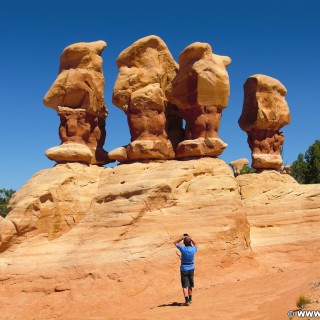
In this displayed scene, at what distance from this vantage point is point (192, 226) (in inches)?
590

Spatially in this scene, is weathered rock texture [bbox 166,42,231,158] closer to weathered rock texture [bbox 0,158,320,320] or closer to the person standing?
weathered rock texture [bbox 0,158,320,320]

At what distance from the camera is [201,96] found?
16.8 meters

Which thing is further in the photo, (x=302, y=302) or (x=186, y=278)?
(x=186, y=278)

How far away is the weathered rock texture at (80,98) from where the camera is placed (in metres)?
17.8

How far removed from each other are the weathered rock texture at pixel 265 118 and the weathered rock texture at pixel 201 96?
3.58 metres

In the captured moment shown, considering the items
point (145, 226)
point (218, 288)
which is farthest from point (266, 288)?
point (145, 226)

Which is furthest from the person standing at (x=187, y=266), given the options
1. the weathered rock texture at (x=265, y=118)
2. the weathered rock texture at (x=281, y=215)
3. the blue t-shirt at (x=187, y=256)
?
the weathered rock texture at (x=265, y=118)

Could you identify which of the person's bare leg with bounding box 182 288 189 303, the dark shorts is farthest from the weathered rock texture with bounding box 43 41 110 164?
the dark shorts

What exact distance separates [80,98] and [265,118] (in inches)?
297

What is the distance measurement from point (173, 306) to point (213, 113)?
719cm

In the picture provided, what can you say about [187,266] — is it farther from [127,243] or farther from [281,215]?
[281,215]

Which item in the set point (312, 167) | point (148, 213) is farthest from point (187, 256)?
point (312, 167)

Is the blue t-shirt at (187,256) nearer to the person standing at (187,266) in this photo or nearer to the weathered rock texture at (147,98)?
the person standing at (187,266)

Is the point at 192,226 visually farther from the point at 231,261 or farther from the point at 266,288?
the point at 266,288
